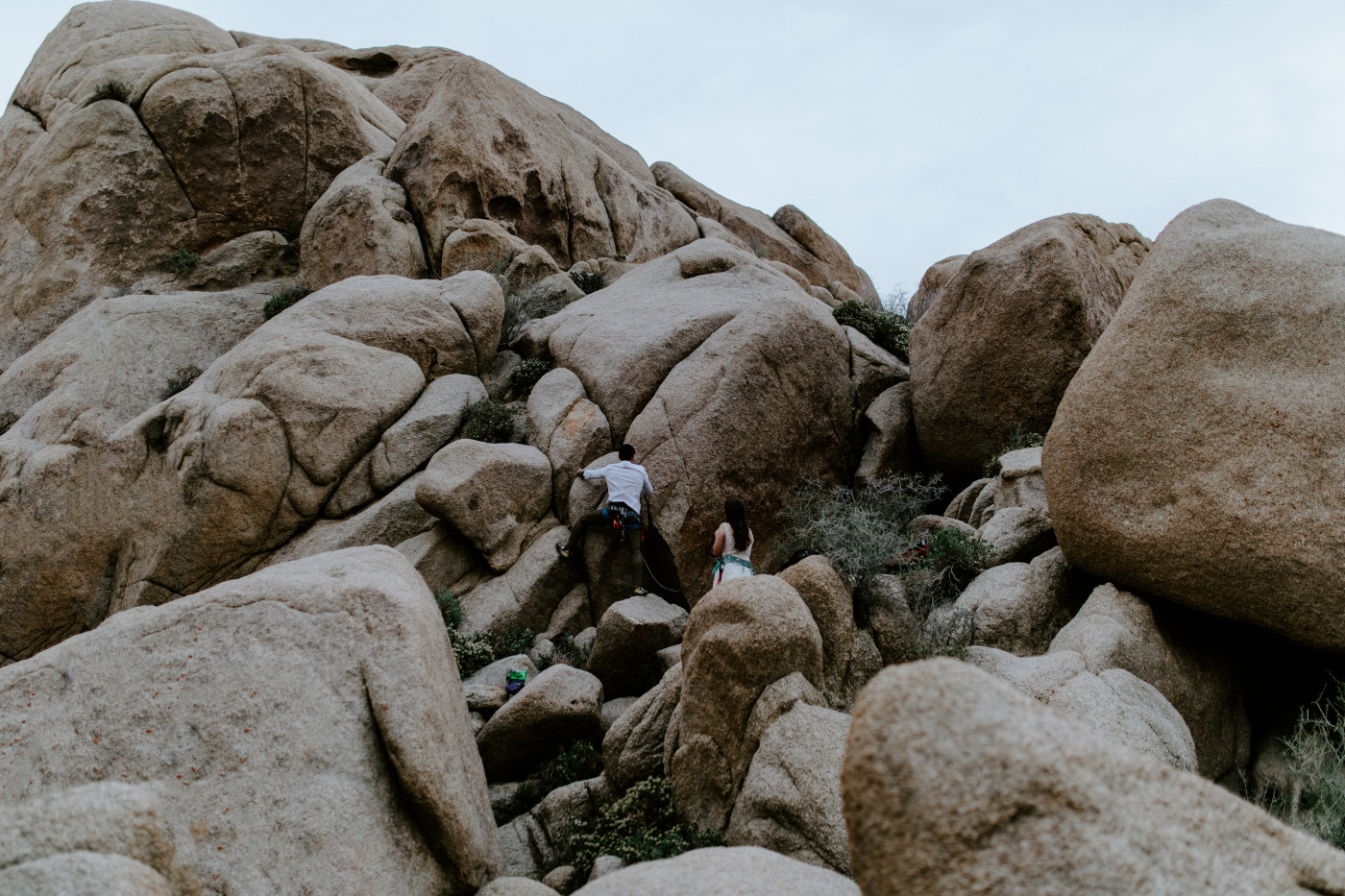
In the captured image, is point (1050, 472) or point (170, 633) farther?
point (1050, 472)

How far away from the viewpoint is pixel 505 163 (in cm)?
2362

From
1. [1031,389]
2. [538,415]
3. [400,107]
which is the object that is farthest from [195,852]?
[400,107]

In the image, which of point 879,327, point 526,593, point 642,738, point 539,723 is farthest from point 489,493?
point 879,327

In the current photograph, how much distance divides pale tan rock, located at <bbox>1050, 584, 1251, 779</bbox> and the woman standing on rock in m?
4.26

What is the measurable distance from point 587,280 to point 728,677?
1691 centimetres

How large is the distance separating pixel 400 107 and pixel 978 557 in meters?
27.4

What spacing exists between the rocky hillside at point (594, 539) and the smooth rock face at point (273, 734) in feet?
0.09

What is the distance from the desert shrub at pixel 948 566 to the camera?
11.1 meters

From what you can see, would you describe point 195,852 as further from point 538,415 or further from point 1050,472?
point 538,415

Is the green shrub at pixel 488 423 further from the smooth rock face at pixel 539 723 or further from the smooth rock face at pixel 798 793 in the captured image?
the smooth rock face at pixel 798 793

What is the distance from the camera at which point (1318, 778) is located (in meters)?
7.54

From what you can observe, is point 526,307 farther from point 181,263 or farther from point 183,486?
point 181,263

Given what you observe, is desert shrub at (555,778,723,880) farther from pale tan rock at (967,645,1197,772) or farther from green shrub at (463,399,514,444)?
A: green shrub at (463,399,514,444)

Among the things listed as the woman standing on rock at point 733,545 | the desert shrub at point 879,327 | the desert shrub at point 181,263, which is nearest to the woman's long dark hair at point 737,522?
the woman standing on rock at point 733,545
